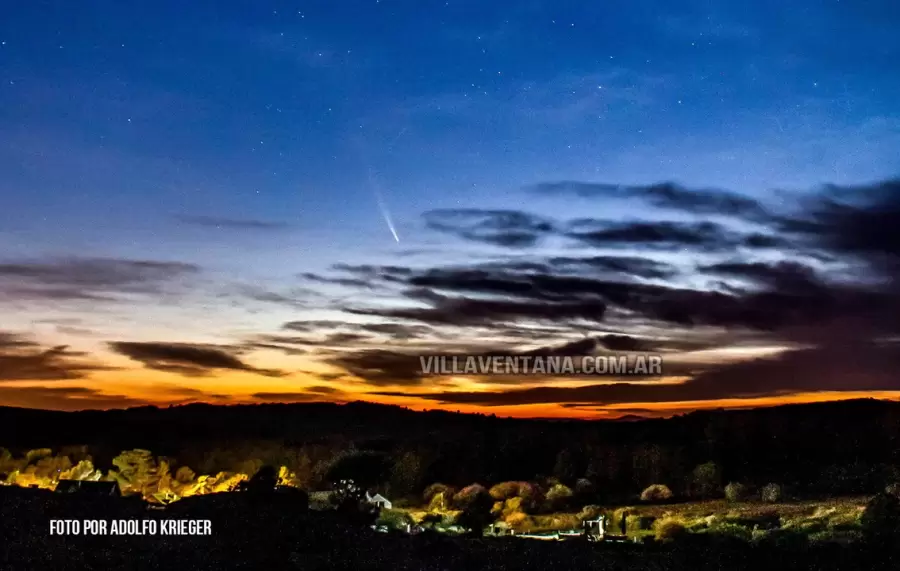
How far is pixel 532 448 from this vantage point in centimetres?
2394

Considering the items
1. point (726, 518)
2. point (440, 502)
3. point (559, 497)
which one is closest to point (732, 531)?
point (726, 518)

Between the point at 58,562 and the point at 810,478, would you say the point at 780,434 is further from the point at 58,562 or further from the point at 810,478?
the point at 58,562

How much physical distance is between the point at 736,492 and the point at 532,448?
4707mm

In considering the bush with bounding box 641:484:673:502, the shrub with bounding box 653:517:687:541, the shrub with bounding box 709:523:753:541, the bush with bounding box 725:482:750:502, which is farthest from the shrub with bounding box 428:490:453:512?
the bush with bounding box 725:482:750:502

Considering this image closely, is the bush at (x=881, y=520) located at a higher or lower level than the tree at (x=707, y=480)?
lower

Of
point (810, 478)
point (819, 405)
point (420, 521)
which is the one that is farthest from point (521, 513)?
point (819, 405)

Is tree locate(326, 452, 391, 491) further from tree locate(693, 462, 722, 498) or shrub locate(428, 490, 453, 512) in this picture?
tree locate(693, 462, 722, 498)

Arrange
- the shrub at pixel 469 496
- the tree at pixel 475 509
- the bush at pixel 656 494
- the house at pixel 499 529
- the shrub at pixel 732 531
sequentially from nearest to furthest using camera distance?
the shrub at pixel 732 531
the house at pixel 499 529
the tree at pixel 475 509
the shrub at pixel 469 496
the bush at pixel 656 494

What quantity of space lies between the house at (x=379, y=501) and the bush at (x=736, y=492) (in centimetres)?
732

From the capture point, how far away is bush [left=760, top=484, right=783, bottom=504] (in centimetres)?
2164

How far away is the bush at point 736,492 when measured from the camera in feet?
71.9

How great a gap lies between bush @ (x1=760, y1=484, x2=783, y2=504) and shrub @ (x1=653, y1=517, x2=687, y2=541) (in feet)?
8.69

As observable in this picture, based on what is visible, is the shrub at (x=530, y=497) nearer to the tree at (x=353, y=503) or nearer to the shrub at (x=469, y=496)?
the shrub at (x=469, y=496)

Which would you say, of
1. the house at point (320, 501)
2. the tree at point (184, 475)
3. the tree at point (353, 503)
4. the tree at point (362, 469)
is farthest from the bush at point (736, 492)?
the tree at point (184, 475)
